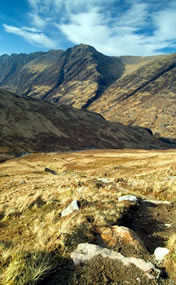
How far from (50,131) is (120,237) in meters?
149

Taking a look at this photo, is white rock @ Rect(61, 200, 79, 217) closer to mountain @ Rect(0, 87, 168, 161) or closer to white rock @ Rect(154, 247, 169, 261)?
white rock @ Rect(154, 247, 169, 261)

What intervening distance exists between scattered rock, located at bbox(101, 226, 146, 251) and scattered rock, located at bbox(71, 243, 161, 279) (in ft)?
2.45

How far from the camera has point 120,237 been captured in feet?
23.9

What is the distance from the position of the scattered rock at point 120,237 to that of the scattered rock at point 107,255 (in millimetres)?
746

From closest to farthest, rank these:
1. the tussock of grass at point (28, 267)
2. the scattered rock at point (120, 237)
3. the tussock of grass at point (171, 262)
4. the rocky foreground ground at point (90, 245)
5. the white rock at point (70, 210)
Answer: the tussock of grass at point (28, 267), the rocky foreground ground at point (90, 245), the tussock of grass at point (171, 262), the scattered rock at point (120, 237), the white rock at point (70, 210)

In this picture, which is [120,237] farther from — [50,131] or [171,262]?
[50,131]

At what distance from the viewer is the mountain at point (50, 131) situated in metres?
127

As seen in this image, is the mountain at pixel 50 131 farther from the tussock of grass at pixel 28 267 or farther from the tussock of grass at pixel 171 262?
the tussock of grass at pixel 171 262

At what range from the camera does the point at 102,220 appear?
8.65 meters

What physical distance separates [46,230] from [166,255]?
4441 mm

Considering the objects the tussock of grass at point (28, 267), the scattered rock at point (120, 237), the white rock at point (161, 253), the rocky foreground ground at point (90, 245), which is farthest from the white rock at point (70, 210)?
the white rock at point (161, 253)

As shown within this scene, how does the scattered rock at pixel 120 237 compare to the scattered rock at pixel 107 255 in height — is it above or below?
below

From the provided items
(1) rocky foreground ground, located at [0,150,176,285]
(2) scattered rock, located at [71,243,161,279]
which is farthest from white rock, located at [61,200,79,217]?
(2) scattered rock, located at [71,243,161,279]

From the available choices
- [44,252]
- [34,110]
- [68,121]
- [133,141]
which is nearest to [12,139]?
[34,110]
